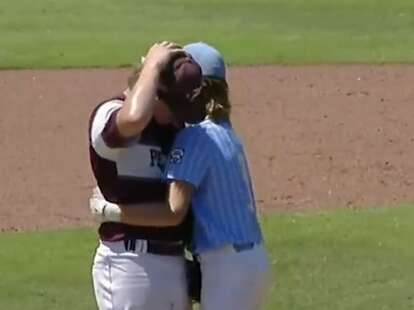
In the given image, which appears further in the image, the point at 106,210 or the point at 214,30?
the point at 214,30

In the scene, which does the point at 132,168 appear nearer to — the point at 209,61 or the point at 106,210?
the point at 106,210

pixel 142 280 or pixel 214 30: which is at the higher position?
pixel 142 280

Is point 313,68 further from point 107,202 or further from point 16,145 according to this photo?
point 107,202

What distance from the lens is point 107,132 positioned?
5.49 m

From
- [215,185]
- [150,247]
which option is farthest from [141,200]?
[215,185]

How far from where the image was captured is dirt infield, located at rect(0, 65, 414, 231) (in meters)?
13.2

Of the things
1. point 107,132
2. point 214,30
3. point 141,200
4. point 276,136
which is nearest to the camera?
point 107,132

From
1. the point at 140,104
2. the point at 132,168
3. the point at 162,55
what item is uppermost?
the point at 162,55

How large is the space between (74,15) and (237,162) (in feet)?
65.3

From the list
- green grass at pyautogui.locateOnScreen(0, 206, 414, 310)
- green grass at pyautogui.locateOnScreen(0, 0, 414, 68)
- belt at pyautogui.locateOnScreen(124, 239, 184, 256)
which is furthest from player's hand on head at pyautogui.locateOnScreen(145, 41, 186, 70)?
green grass at pyautogui.locateOnScreen(0, 0, 414, 68)

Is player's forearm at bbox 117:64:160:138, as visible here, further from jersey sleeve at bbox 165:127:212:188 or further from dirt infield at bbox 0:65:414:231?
dirt infield at bbox 0:65:414:231

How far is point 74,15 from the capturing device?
25.3 metres

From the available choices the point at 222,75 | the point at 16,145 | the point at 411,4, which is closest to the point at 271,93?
the point at 16,145

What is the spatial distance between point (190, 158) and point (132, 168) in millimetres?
233
